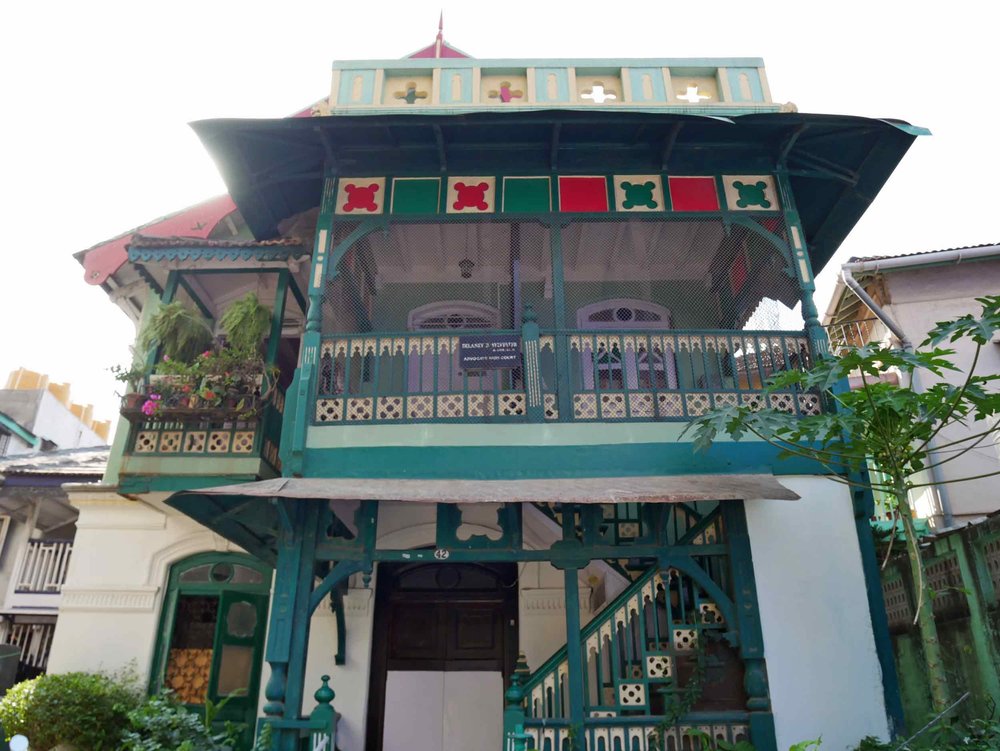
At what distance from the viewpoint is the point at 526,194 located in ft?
26.2

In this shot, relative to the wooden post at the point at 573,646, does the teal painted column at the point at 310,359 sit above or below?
above

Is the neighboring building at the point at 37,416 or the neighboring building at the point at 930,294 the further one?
the neighboring building at the point at 37,416

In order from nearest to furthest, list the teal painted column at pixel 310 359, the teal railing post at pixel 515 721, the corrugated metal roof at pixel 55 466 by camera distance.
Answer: the teal railing post at pixel 515 721 < the teal painted column at pixel 310 359 < the corrugated metal roof at pixel 55 466

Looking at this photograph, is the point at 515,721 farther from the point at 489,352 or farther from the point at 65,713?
the point at 65,713

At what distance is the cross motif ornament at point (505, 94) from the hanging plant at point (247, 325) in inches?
147

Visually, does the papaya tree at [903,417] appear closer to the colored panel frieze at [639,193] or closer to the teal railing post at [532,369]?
the teal railing post at [532,369]

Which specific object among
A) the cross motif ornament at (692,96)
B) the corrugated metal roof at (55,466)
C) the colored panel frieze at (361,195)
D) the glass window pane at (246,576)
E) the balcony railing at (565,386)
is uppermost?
the cross motif ornament at (692,96)

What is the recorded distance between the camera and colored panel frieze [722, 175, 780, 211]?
26.1 feet

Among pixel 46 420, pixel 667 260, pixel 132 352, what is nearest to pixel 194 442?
pixel 132 352

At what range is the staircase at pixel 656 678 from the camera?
19.4 feet

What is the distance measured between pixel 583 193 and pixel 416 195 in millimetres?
1792

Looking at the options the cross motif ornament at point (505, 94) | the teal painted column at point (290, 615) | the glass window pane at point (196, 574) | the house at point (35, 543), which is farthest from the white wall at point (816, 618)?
the house at point (35, 543)

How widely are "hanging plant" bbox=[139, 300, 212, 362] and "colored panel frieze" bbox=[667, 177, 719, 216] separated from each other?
5870 mm

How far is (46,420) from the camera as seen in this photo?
21.2 m
